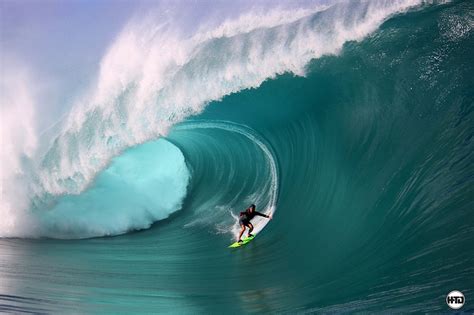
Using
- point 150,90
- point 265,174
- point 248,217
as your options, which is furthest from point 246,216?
point 150,90

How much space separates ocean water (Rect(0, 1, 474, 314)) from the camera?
6.38 metres

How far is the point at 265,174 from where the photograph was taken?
32.2 feet

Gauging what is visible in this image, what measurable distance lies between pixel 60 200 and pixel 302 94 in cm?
539

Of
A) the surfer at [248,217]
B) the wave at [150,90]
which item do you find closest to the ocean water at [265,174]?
the wave at [150,90]

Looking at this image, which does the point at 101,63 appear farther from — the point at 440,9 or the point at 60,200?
the point at 440,9

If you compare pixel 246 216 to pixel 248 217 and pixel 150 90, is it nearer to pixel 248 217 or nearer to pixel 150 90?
pixel 248 217

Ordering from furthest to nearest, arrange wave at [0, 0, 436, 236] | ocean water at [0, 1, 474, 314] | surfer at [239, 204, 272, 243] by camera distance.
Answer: wave at [0, 0, 436, 236] → surfer at [239, 204, 272, 243] → ocean water at [0, 1, 474, 314]

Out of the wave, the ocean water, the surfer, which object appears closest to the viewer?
the ocean water

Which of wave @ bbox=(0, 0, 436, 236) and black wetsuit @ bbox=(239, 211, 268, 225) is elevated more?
wave @ bbox=(0, 0, 436, 236)

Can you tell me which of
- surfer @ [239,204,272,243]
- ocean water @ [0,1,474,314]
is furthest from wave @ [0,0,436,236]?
surfer @ [239,204,272,243]

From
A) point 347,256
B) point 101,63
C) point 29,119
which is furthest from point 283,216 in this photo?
point 29,119

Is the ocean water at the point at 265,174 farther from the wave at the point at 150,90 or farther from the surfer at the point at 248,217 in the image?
the surfer at the point at 248,217

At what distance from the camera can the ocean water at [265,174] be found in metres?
6.38

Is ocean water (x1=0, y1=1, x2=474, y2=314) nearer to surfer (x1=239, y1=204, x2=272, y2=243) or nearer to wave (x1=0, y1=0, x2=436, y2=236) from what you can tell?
wave (x1=0, y1=0, x2=436, y2=236)
